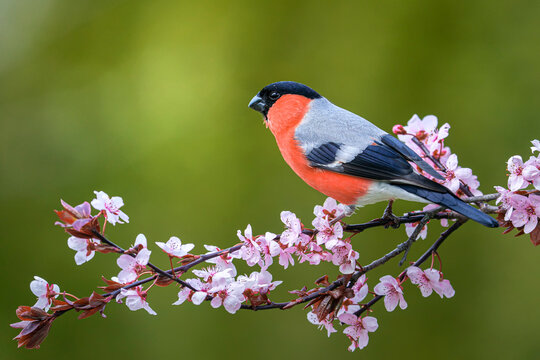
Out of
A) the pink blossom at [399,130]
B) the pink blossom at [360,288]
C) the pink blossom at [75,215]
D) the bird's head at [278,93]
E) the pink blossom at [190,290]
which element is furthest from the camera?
the bird's head at [278,93]

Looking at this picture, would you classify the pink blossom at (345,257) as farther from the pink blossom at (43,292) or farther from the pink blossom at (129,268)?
the pink blossom at (43,292)

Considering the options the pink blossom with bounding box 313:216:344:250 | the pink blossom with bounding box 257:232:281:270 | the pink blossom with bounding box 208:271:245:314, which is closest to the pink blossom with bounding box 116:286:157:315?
the pink blossom with bounding box 208:271:245:314

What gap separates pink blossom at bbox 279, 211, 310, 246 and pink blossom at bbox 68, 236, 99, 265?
34 cm

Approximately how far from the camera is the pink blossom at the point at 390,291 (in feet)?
3.55

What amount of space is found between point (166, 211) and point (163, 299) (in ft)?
1.30

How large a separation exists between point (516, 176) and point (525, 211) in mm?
65

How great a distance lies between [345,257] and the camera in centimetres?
104

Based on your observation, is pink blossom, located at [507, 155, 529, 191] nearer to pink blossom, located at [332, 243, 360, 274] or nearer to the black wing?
the black wing

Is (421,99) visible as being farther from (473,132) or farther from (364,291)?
(364,291)

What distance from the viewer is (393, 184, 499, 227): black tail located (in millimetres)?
959

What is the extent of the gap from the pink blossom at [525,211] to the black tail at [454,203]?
8 cm

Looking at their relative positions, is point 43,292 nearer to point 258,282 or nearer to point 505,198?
point 258,282

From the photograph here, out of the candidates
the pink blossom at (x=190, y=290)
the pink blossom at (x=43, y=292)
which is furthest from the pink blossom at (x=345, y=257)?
the pink blossom at (x=43, y=292)

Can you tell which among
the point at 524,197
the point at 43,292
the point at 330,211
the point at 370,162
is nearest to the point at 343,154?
the point at 370,162
